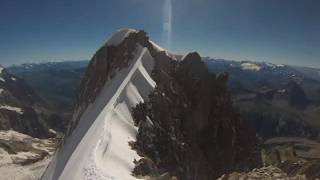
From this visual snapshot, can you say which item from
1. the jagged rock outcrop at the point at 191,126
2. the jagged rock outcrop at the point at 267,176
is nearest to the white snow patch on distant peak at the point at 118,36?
the jagged rock outcrop at the point at 191,126

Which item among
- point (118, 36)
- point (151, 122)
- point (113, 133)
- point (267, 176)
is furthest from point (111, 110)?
point (118, 36)

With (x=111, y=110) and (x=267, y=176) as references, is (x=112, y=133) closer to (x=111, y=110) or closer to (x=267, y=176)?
(x=111, y=110)

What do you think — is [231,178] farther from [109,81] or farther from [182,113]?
[109,81]

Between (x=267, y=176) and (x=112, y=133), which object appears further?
(x=112, y=133)

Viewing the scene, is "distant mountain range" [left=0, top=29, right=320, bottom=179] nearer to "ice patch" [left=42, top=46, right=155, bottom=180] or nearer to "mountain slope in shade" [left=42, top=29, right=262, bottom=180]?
"ice patch" [left=42, top=46, right=155, bottom=180]

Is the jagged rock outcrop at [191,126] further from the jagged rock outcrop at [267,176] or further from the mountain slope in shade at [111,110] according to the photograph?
the jagged rock outcrop at [267,176]

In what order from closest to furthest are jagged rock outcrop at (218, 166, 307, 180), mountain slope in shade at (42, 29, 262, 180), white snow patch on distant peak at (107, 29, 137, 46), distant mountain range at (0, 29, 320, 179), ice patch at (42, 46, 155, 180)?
jagged rock outcrop at (218, 166, 307, 180), ice patch at (42, 46, 155, 180), mountain slope in shade at (42, 29, 262, 180), distant mountain range at (0, 29, 320, 179), white snow patch on distant peak at (107, 29, 137, 46)

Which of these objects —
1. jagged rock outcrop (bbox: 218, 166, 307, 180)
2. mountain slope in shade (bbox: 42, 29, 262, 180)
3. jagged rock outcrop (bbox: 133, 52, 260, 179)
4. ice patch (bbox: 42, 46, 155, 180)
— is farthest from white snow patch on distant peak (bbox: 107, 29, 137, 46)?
jagged rock outcrop (bbox: 218, 166, 307, 180)
